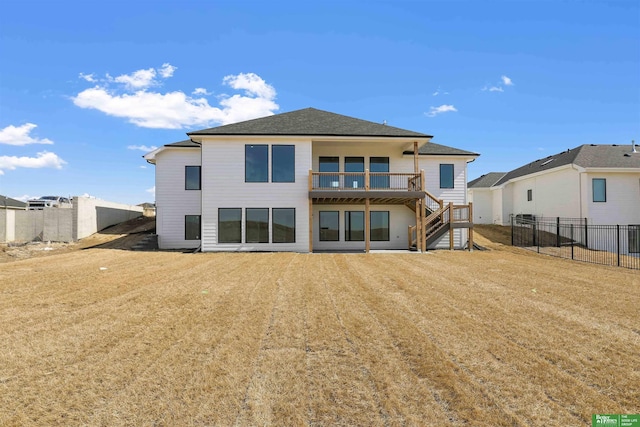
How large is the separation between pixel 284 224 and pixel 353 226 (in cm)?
425

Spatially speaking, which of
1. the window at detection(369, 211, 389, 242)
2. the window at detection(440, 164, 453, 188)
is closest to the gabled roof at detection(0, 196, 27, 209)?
the window at detection(369, 211, 389, 242)

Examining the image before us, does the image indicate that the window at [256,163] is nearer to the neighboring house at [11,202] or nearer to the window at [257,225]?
the window at [257,225]

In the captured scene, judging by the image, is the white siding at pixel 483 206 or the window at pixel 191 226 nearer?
the window at pixel 191 226

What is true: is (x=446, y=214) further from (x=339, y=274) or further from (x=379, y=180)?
(x=339, y=274)

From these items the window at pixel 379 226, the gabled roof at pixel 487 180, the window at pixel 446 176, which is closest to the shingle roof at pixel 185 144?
the window at pixel 379 226

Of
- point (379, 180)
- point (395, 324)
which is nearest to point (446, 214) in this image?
point (379, 180)

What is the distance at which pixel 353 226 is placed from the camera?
19.0m

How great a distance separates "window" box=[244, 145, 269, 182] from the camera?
17.1 meters

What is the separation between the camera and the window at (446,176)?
1936cm

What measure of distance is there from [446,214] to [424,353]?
15.0 meters

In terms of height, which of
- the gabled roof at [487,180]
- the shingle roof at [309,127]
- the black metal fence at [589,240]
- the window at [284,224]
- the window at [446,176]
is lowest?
the black metal fence at [589,240]

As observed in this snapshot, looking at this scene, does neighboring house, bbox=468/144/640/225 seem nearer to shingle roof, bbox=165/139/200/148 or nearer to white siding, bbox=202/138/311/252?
white siding, bbox=202/138/311/252

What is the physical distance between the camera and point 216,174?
16969 mm

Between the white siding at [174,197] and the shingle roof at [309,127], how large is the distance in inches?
140
